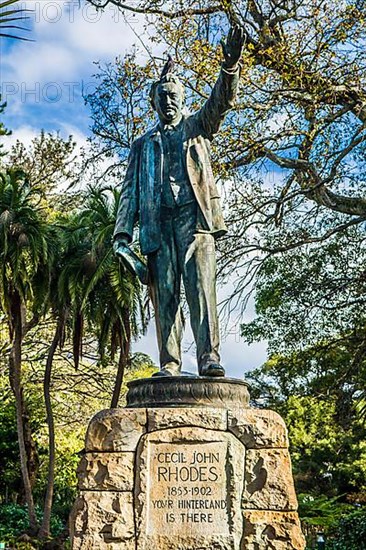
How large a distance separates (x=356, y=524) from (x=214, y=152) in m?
7.89

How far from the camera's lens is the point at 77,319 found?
55.9 ft

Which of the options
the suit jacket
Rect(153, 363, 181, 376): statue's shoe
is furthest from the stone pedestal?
the suit jacket

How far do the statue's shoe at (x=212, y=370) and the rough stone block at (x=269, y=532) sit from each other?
35.1 inches

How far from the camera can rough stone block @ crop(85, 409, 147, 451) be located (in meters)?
5.05

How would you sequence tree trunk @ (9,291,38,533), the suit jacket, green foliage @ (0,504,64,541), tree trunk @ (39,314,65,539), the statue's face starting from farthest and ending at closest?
tree trunk @ (9,291,38,533) < green foliage @ (0,504,64,541) < tree trunk @ (39,314,65,539) < the statue's face < the suit jacket

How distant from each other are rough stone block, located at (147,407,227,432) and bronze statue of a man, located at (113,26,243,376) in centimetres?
46

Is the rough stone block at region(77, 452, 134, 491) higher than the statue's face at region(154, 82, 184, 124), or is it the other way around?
the statue's face at region(154, 82, 184, 124)

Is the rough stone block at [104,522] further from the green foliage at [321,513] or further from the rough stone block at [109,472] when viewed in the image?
the green foliage at [321,513]

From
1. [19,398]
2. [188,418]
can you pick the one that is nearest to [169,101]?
[188,418]

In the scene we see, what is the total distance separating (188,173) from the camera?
5.79 meters

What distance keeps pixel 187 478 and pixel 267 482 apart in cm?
49

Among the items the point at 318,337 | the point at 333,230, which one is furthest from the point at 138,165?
the point at 318,337

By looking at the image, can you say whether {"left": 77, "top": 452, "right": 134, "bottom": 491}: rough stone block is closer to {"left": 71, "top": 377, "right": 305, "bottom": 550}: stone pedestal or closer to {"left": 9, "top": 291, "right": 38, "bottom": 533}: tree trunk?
{"left": 71, "top": 377, "right": 305, "bottom": 550}: stone pedestal

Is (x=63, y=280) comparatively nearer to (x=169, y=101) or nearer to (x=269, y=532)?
(x=169, y=101)
